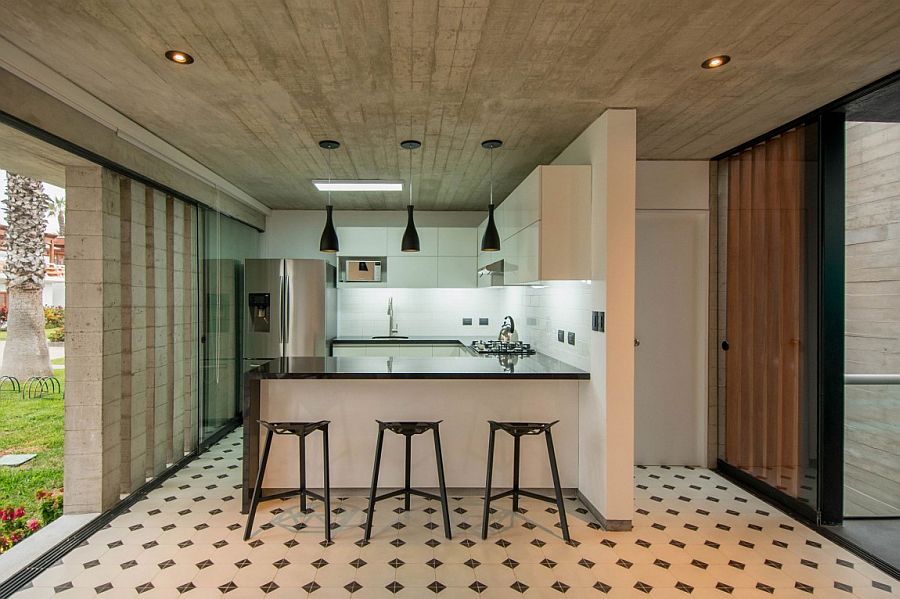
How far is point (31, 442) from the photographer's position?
3.30 metres

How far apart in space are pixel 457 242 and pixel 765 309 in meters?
3.49

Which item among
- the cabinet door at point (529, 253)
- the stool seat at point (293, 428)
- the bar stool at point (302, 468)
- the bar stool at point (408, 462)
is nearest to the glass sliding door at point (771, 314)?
the cabinet door at point (529, 253)

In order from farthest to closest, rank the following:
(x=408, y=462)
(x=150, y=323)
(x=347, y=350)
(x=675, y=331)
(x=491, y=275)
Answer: (x=347, y=350), (x=491, y=275), (x=675, y=331), (x=150, y=323), (x=408, y=462)

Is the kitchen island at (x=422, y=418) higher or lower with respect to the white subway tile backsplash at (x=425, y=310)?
lower

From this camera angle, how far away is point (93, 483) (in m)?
3.13

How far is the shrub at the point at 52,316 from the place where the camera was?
11.1ft

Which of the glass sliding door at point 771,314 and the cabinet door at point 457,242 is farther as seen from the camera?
the cabinet door at point 457,242

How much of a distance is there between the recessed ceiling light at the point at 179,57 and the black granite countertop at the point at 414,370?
191 cm

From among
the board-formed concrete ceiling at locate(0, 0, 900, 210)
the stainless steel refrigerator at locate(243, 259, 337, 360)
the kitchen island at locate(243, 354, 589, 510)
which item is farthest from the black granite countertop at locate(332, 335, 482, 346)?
the board-formed concrete ceiling at locate(0, 0, 900, 210)

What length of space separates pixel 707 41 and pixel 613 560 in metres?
2.76

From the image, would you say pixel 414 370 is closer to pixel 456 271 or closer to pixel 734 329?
pixel 734 329

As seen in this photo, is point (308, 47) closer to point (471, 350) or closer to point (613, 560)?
point (613, 560)

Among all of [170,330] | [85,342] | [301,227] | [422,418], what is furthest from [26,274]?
[301,227]

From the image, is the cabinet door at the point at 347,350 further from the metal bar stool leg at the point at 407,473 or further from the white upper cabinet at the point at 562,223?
the white upper cabinet at the point at 562,223
